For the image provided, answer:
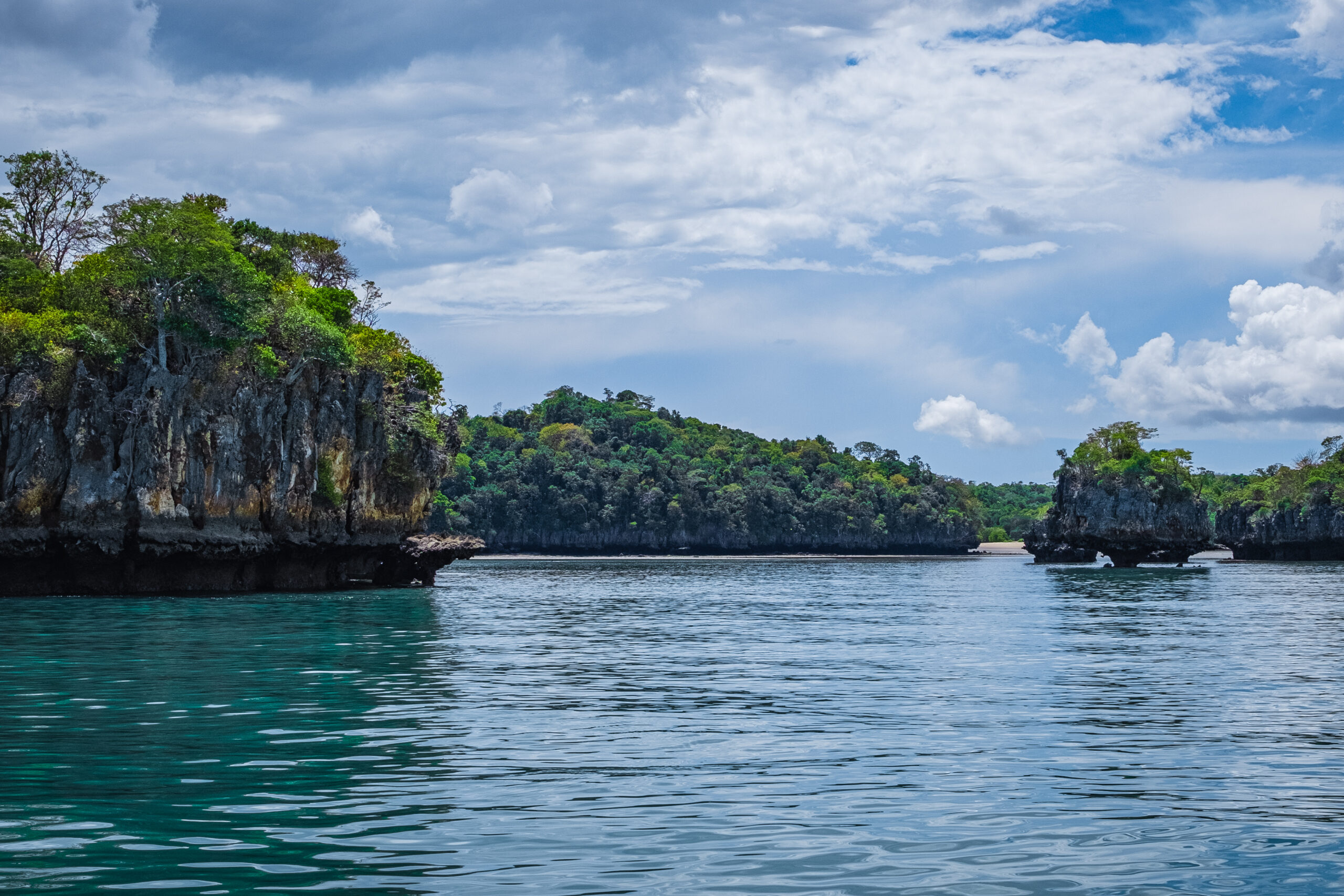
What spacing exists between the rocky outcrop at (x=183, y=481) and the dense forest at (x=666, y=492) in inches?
3088

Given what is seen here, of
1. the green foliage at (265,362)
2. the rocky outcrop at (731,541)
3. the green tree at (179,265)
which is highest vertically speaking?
the green tree at (179,265)

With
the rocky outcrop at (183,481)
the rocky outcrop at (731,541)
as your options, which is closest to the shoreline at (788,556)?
the rocky outcrop at (731,541)

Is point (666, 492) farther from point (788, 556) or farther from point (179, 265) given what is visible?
point (179, 265)

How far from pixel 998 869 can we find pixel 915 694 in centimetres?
977

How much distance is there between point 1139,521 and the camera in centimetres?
9681

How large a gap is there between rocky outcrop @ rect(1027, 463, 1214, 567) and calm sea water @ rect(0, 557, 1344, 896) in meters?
71.9

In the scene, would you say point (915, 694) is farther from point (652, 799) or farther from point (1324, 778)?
point (652, 799)

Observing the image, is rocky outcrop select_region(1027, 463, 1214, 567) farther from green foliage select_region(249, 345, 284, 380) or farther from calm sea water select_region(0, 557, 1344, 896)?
green foliage select_region(249, 345, 284, 380)

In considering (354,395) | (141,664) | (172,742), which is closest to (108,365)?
(354,395)

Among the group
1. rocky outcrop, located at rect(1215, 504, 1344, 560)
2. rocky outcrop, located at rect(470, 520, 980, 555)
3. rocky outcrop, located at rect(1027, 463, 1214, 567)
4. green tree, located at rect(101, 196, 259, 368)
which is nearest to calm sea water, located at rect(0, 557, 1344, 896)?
green tree, located at rect(101, 196, 259, 368)

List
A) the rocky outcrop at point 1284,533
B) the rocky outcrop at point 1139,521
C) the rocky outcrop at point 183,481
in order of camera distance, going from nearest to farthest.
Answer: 1. the rocky outcrop at point 183,481
2. the rocky outcrop at point 1139,521
3. the rocky outcrop at point 1284,533

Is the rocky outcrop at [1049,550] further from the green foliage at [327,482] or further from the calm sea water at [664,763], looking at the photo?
the calm sea water at [664,763]

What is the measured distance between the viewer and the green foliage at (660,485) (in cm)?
15400

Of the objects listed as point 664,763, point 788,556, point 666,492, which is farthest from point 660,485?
point 664,763
